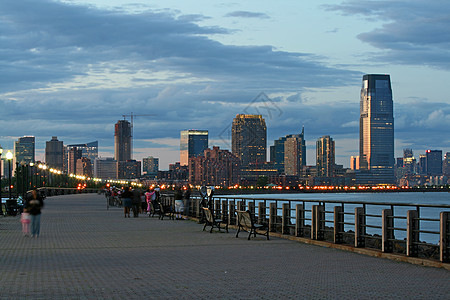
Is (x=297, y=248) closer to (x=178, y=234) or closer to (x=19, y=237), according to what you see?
(x=178, y=234)

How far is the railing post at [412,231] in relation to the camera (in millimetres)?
13578

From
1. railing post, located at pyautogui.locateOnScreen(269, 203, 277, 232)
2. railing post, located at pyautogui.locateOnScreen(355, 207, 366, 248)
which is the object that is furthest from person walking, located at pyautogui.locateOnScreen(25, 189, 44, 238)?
railing post, located at pyautogui.locateOnScreen(355, 207, 366, 248)

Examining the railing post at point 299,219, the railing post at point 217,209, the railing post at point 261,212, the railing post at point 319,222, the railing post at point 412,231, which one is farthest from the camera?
the railing post at point 217,209

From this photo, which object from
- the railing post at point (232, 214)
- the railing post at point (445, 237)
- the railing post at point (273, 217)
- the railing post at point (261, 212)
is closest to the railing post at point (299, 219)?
the railing post at point (273, 217)

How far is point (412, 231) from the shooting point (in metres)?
13.6

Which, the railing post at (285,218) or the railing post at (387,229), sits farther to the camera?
the railing post at (285,218)

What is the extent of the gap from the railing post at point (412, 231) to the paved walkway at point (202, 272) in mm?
539

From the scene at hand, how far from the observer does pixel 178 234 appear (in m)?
22.0

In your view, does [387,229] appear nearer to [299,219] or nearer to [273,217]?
[299,219]

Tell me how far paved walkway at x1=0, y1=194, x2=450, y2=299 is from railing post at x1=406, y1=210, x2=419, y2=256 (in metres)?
0.54

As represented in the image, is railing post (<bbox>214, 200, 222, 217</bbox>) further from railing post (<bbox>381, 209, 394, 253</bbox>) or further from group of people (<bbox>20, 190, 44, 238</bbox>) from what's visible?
railing post (<bbox>381, 209, 394, 253</bbox>)

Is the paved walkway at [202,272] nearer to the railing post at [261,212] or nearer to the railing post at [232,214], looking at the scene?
the railing post at [261,212]

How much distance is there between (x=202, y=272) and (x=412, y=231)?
4.39 m

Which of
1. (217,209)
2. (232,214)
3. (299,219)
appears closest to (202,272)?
(299,219)
